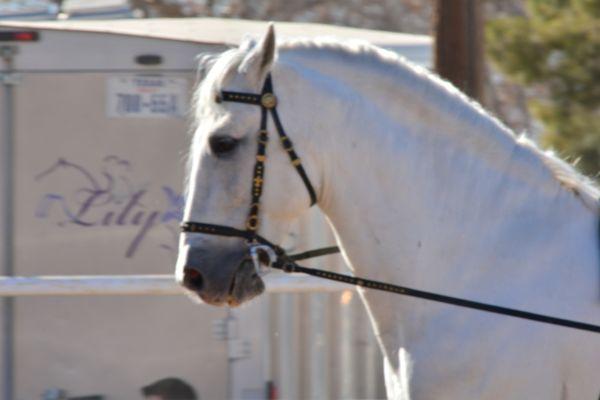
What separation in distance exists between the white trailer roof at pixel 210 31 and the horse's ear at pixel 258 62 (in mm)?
2414

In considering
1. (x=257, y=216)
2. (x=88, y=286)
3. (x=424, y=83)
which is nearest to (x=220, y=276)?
(x=257, y=216)

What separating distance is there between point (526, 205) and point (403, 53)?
3.51 metres

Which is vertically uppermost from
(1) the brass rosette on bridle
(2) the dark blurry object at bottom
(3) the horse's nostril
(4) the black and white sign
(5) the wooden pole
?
(5) the wooden pole

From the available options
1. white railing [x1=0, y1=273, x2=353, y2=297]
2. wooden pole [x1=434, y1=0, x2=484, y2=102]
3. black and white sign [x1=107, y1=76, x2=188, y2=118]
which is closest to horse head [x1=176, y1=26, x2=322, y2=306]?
white railing [x1=0, y1=273, x2=353, y2=297]

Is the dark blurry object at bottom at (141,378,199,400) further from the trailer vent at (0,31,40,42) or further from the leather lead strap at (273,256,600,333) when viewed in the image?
the leather lead strap at (273,256,600,333)

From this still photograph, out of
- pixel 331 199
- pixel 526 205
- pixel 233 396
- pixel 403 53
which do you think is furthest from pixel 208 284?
pixel 403 53

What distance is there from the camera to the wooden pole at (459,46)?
10.6m

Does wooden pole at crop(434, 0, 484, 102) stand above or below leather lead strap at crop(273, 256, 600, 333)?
above

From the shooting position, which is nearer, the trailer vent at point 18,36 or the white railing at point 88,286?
the white railing at point 88,286

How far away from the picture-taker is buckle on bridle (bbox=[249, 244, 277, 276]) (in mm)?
4207

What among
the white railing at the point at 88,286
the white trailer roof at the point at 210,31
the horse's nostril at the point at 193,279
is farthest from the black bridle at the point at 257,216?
the white trailer roof at the point at 210,31

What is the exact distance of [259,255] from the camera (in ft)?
13.9

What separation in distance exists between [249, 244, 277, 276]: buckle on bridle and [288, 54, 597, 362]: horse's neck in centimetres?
26

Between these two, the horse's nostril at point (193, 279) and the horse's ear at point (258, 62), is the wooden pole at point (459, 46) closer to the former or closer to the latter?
the horse's ear at point (258, 62)
